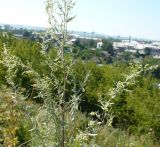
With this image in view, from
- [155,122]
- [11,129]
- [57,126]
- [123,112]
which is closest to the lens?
[57,126]

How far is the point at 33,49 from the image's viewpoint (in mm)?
19531

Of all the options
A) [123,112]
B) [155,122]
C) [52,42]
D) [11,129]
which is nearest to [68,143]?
[52,42]

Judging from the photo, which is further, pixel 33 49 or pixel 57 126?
pixel 33 49

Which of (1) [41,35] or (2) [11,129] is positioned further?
(2) [11,129]

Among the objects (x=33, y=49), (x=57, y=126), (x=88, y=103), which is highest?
(x=57, y=126)

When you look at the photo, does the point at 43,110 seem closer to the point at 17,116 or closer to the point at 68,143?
the point at 68,143

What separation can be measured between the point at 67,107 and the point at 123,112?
52.4 ft

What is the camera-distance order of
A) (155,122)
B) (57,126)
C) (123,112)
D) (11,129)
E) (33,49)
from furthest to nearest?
(33,49), (123,112), (155,122), (11,129), (57,126)

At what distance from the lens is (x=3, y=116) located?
517 centimetres

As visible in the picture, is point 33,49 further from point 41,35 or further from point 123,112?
point 41,35

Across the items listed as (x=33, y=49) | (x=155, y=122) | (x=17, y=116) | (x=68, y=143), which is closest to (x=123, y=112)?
(x=155, y=122)

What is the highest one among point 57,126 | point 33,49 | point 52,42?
point 52,42

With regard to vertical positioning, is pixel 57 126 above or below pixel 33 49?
above

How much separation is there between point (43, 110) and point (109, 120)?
41 centimetres
